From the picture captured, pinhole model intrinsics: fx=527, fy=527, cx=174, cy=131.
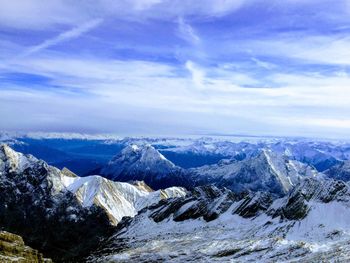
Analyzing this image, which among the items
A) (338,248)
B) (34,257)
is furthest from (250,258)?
Result: (34,257)

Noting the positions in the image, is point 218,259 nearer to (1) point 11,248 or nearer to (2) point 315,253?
(2) point 315,253

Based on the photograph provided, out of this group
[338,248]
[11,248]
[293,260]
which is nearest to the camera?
[11,248]

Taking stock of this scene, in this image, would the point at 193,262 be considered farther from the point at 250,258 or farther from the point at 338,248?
the point at 338,248

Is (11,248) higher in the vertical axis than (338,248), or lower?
higher

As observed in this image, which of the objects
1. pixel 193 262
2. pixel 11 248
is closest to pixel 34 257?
pixel 11 248

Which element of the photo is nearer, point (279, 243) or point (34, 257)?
point (34, 257)

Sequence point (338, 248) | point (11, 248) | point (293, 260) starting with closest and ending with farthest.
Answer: point (11, 248)
point (293, 260)
point (338, 248)

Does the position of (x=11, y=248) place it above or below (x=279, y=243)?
above
